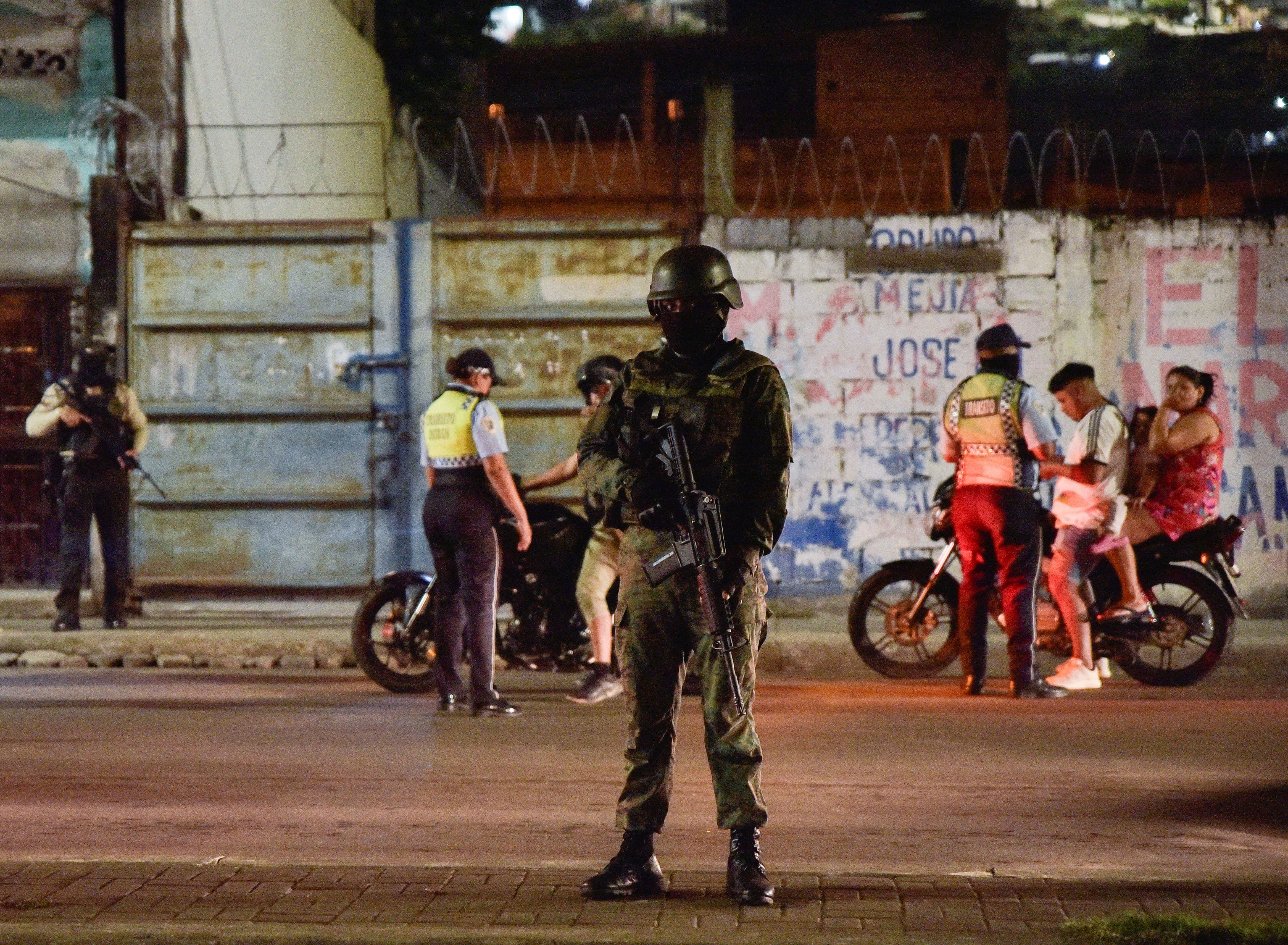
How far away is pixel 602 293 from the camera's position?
12086 mm

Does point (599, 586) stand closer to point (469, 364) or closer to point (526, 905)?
point (469, 364)

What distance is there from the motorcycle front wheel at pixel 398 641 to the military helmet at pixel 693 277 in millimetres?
4426

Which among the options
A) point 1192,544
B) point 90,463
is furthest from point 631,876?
point 90,463

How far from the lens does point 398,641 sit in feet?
28.9

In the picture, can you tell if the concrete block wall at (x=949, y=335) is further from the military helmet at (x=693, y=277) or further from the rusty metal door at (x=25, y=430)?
the military helmet at (x=693, y=277)

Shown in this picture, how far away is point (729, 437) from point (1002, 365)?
411 centimetres

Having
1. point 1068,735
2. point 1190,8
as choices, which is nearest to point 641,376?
point 1068,735

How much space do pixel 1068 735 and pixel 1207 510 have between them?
2322 mm

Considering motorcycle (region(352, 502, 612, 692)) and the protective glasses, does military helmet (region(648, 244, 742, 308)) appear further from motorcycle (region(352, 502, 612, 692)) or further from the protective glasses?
motorcycle (region(352, 502, 612, 692))

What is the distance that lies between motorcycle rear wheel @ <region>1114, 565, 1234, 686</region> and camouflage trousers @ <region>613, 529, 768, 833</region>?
4934mm

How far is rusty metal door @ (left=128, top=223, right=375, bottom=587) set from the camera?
1212 centimetres

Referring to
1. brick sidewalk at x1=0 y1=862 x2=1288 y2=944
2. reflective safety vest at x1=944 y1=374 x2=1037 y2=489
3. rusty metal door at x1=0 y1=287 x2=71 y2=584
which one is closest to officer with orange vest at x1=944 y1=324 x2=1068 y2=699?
reflective safety vest at x1=944 y1=374 x2=1037 y2=489

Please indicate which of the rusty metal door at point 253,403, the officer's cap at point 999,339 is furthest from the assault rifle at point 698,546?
the rusty metal door at point 253,403

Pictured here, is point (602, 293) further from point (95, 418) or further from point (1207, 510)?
point (1207, 510)
